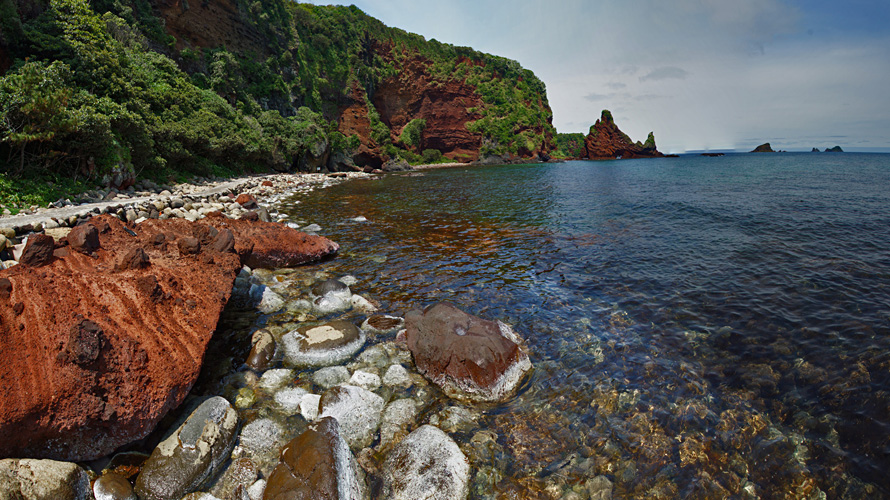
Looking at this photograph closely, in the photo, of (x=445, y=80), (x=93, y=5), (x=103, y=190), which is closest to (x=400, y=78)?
(x=445, y=80)

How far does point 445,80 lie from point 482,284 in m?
107

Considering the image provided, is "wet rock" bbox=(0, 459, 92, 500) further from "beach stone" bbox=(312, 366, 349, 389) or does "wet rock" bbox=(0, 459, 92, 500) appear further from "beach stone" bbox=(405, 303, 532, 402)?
"beach stone" bbox=(405, 303, 532, 402)

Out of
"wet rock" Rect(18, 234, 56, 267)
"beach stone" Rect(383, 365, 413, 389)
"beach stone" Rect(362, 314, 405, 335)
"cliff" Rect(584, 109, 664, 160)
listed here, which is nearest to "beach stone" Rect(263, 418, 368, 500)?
"beach stone" Rect(383, 365, 413, 389)

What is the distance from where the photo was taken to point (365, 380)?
559cm

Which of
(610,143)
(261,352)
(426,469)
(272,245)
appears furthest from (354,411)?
(610,143)

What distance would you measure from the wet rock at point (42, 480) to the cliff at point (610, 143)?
166610 mm

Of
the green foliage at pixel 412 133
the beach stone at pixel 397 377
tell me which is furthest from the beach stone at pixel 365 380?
the green foliage at pixel 412 133

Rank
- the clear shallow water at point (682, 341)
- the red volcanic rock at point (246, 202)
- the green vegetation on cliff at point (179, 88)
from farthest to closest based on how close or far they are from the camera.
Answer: the red volcanic rock at point (246, 202) < the green vegetation on cliff at point (179, 88) < the clear shallow water at point (682, 341)

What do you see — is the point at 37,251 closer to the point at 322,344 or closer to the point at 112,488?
the point at 112,488

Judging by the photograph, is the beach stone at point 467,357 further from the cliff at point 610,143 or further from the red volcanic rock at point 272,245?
the cliff at point 610,143

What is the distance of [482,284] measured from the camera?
984 cm

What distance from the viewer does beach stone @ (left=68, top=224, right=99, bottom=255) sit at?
5.86 metres

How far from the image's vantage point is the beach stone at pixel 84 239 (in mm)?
5859

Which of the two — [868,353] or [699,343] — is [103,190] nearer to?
[699,343]
